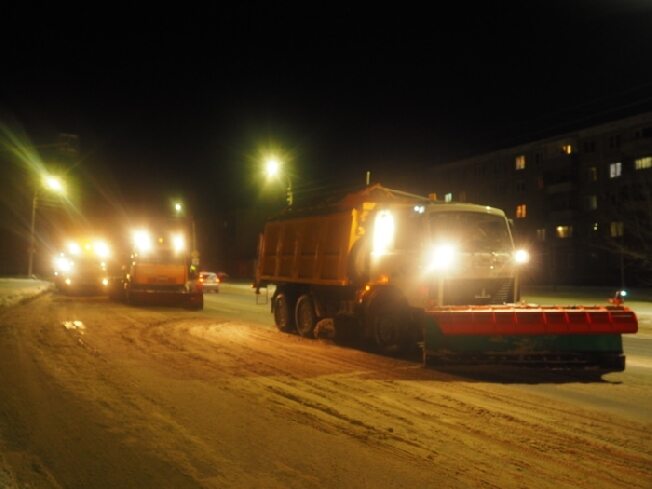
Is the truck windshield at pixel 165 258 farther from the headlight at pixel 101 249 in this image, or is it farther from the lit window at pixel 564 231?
the lit window at pixel 564 231

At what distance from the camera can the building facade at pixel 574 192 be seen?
199ft

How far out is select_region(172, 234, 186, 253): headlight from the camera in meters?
29.1

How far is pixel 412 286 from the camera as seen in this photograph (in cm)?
1409

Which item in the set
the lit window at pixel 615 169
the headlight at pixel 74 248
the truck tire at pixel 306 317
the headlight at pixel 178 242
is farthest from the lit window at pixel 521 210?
the truck tire at pixel 306 317

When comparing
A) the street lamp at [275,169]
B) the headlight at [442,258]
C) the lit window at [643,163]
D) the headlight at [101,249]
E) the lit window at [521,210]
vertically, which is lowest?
the headlight at [442,258]

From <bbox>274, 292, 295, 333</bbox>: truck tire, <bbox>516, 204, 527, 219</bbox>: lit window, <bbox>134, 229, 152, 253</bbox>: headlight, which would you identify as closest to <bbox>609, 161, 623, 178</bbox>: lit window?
<bbox>516, 204, 527, 219</bbox>: lit window

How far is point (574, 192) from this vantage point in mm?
67250

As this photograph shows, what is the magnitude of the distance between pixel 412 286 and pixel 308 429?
6380 millimetres

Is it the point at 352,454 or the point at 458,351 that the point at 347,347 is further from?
the point at 352,454

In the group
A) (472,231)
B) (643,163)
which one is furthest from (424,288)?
(643,163)

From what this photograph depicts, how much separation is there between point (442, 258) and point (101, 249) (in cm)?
2376

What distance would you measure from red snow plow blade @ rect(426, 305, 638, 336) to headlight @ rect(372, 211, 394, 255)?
9.80 ft

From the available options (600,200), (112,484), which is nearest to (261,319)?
(112,484)

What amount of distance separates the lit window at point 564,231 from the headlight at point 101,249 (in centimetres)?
4730
